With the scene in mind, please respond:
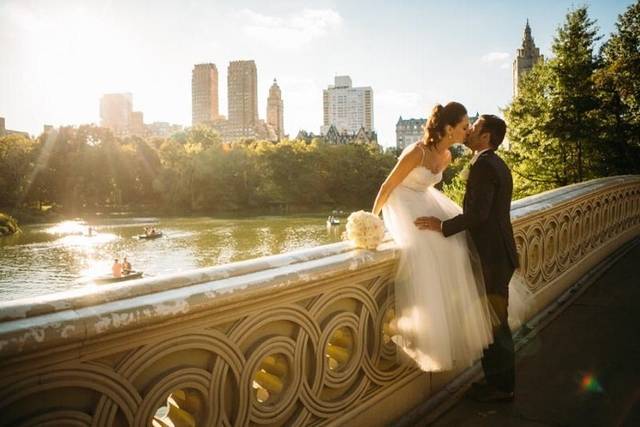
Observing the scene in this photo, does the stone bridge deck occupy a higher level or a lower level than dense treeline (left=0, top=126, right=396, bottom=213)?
lower

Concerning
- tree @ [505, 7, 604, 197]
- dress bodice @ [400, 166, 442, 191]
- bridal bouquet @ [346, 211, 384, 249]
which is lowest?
bridal bouquet @ [346, 211, 384, 249]

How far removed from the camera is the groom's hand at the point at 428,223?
292 centimetres

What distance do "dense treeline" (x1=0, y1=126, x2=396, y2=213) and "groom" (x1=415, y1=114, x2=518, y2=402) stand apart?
6492 centimetres

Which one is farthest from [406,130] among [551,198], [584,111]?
[551,198]

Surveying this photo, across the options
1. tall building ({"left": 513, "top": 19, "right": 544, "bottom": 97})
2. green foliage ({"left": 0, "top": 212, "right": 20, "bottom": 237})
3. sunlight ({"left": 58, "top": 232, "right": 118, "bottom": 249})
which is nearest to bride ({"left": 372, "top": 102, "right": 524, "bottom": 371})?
sunlight ({"left": 58, "top": 232, "right": 118, "bottom": 249})

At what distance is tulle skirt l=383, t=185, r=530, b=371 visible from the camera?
2.76m

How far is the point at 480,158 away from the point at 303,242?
128ft

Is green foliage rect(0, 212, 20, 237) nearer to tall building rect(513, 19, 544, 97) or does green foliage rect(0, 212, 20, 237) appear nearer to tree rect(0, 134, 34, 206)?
tree rect(0, 134, 34, 206)

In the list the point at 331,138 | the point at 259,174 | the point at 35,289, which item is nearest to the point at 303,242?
the point at 35,289

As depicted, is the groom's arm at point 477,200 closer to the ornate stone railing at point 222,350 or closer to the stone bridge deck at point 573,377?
the ornate stone railing at point 222,350

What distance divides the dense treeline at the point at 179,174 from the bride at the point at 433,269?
64.8 metres

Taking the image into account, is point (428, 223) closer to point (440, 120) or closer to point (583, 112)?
point (440, 120)

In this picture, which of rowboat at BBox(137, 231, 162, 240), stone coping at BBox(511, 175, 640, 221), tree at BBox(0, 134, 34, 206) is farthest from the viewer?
tree at BBox(0, 134, 34, 206)

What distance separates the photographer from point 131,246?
41156 millimetres
